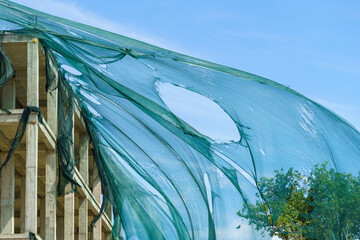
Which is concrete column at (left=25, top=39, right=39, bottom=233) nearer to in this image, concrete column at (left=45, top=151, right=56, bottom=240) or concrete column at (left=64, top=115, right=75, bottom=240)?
concrete column at (left=45, top=151, right=56, bottom=240)

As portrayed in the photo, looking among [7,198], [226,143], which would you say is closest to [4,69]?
[7,198]

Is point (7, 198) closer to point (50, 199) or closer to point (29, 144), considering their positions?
point (50, 199)

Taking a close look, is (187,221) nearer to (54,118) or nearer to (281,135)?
(281,135)

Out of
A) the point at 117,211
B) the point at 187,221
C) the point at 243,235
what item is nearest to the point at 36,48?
the point at 117,211

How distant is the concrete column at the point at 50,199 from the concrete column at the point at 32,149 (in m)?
1.79

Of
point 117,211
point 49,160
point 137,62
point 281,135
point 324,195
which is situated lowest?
point 117,211

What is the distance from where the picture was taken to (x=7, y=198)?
17.5 metres

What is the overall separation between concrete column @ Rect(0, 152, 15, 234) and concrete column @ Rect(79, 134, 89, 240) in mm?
6532

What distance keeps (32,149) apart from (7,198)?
1.63 metres

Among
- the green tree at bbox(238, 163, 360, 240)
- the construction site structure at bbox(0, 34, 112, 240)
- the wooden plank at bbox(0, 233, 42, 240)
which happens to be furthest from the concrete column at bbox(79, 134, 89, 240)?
the green tree at bbox(238, 163, 360, 240)

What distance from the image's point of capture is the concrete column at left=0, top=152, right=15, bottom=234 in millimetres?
17109

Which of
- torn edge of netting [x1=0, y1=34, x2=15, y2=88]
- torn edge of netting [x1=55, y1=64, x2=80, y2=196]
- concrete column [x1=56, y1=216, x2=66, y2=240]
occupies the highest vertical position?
torn edge of netting [x1=0, y1=34, x2=15, y2=88]

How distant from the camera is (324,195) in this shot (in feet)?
34.8

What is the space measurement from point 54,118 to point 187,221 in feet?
21.9
